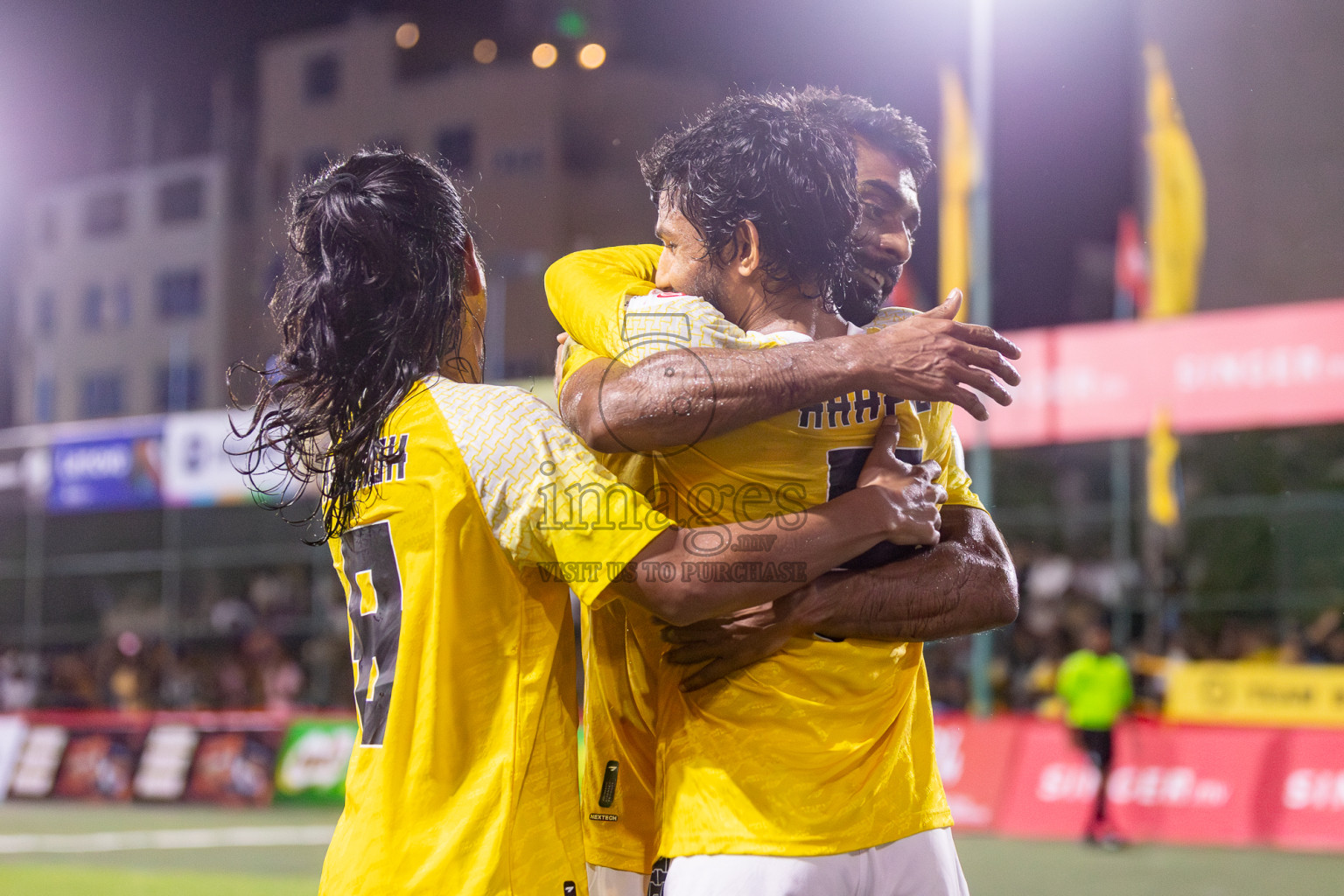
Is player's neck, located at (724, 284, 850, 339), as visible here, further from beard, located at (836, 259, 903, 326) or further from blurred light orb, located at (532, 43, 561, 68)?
blurred light orb, located at (532, 43, 561, 68)

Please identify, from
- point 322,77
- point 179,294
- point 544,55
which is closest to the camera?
point 544,55

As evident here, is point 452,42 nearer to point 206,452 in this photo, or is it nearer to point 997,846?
point 206,452

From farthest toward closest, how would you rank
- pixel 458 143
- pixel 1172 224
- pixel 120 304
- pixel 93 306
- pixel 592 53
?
pixel 93 306
pixel 120 304
pixel 458 143
pixel 1172 224
pixel 592 53

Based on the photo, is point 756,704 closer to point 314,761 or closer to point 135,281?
point 314,761

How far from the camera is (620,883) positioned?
243cm

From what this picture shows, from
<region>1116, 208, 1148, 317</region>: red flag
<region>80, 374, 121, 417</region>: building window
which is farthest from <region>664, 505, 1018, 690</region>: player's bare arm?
<region>80, 374, 121, 417</region>: building window

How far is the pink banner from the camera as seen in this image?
12062mm

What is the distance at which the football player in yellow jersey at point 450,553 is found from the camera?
6.56 ft

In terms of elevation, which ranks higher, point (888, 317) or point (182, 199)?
point (182, 199)

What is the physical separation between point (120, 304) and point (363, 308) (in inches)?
1915

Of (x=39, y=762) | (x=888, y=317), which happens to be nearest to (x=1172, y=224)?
(x=888, y=317)

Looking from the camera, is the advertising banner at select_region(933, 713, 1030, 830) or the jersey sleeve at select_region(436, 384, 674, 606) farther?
the advertising banner at select_region(933, 713, 1030, 830)

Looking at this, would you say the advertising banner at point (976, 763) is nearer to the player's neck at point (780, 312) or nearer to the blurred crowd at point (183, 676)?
the player's neck at point (780, 312)

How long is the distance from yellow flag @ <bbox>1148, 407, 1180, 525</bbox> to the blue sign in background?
1433cm
